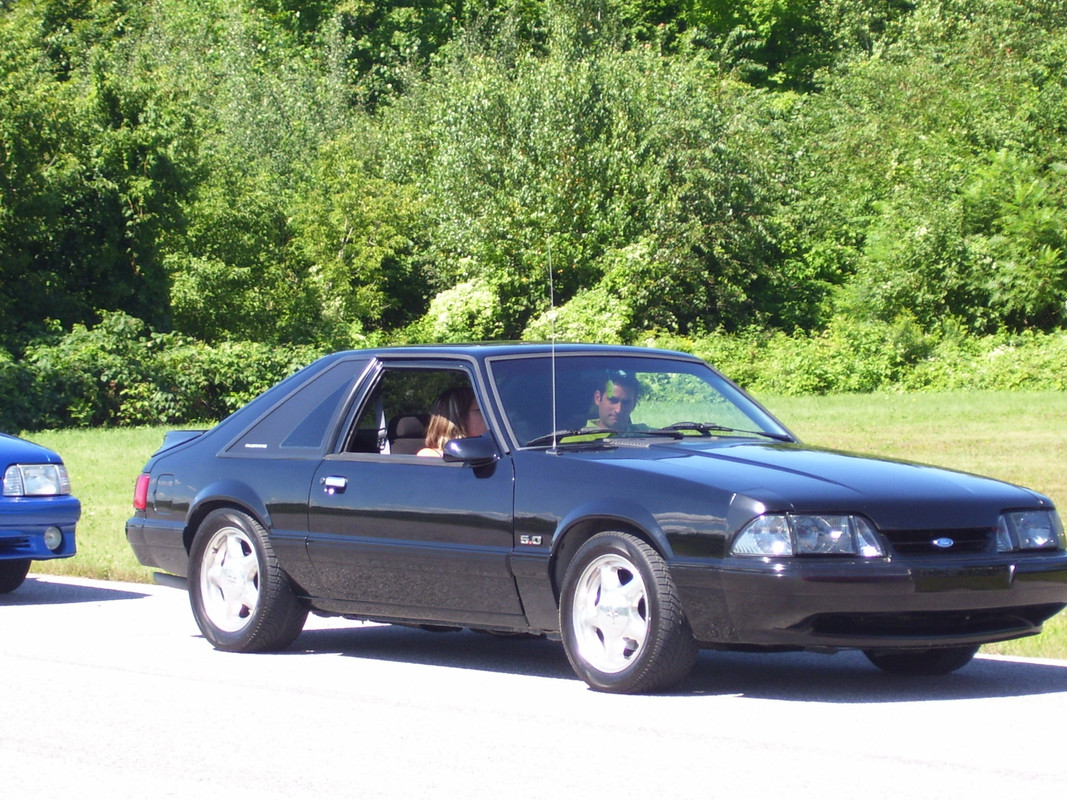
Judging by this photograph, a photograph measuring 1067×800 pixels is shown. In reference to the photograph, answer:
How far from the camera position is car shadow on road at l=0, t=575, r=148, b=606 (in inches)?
392

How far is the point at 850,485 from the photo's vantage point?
6.28 meters

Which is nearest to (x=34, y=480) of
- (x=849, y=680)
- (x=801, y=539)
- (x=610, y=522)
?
(x=610, y=522)

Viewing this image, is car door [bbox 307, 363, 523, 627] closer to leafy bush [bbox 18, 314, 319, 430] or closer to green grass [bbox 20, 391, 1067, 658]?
green grass [bbox 20, 391, 1067, 658]

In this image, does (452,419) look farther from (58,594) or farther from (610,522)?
(58,594)

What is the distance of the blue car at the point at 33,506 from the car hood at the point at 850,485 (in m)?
4.63

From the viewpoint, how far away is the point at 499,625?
6965mm

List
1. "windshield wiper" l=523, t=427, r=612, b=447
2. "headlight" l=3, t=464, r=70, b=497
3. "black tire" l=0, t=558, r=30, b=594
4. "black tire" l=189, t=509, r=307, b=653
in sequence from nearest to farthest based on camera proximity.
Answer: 1. "windshield wiper" l=523, t=427, r=612, b=447
2. "black tire" l=189, t=509, r=307, b=653
3. "headlight" l=3, t=464, r=70, b=497
4. "black tire" l=0, t=558, r=30, b=594

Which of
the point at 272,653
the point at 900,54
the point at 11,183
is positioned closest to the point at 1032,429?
the point at 272,653

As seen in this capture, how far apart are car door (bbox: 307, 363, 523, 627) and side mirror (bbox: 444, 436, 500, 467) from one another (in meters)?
0.05

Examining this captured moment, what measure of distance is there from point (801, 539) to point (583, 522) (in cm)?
97

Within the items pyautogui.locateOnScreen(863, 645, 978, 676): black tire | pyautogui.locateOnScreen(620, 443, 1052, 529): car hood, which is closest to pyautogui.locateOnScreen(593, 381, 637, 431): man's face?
pyautogui.locateOnScreen(620, 443, 1052, 529): car hood

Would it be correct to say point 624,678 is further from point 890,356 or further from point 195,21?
point 195,21

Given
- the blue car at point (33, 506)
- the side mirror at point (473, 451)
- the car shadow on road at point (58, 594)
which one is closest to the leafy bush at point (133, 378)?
the car shadow on road at point (58, 594)

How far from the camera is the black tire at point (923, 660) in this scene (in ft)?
23.1
